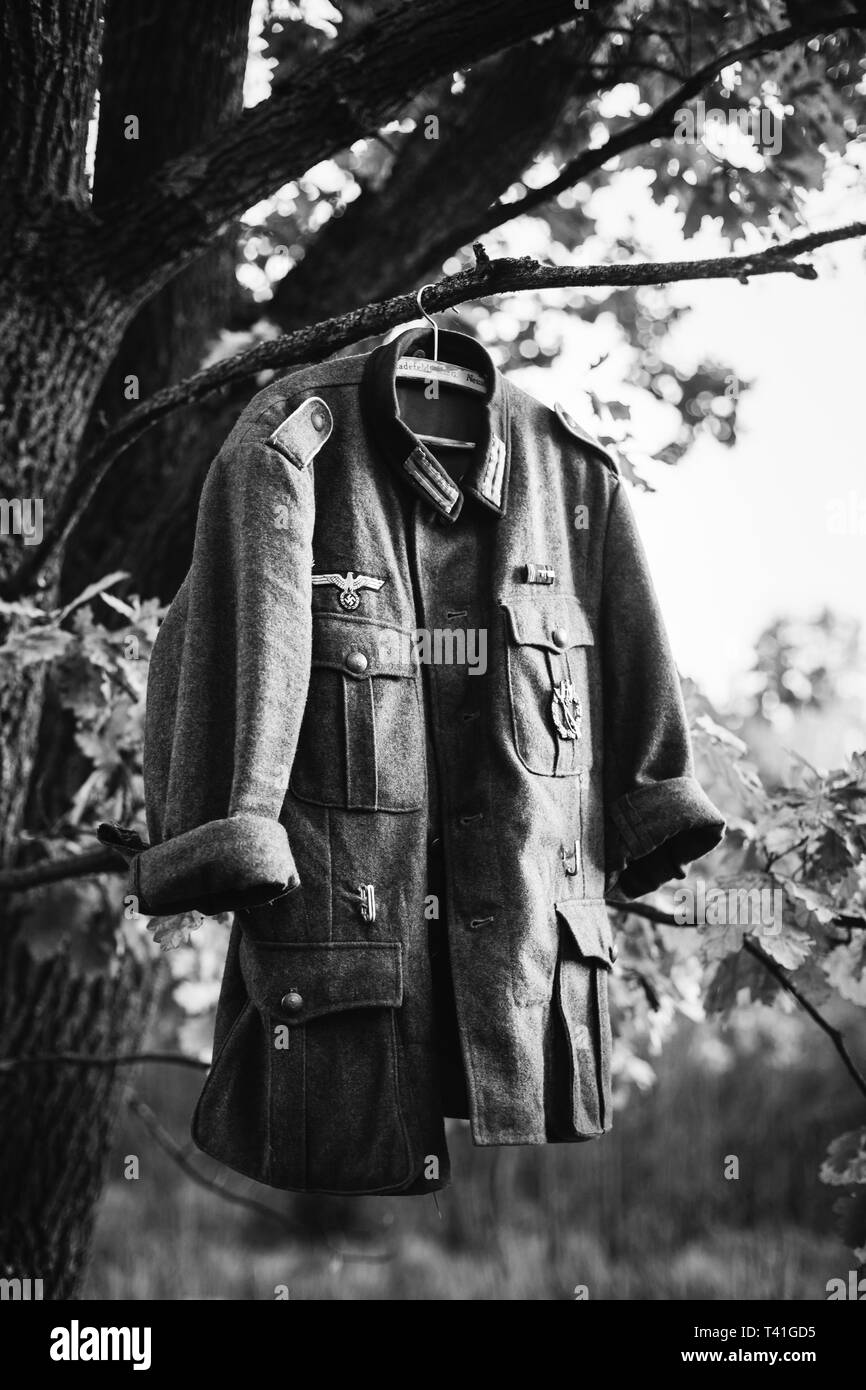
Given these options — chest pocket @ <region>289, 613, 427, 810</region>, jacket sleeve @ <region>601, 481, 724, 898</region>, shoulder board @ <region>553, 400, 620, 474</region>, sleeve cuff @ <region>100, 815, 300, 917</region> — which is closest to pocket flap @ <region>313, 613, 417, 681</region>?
chest pocket @ <region>289, 613, 427, 810</region>

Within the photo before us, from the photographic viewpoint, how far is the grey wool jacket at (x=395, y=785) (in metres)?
1.90

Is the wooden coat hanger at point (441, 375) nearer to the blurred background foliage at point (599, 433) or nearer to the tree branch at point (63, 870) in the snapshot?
the blurred background foliage at point (599, 433)

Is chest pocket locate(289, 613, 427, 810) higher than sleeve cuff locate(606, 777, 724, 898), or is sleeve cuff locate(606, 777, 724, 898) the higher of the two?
chest pocket locate(289, 613, 427, 810)

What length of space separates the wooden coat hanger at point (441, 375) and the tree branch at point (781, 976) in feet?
2.91

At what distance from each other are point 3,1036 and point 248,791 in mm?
1953

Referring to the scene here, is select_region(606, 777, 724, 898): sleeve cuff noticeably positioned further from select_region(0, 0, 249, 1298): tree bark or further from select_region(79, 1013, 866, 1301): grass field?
select_region(79, 1013, 866, 1301): grass field

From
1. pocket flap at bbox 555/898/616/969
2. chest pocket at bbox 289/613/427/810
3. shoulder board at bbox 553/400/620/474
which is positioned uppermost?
shoulder board at bbox 553/400/620/474

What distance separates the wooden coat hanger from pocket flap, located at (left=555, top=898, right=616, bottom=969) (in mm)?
817

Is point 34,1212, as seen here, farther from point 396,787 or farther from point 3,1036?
point 396,787

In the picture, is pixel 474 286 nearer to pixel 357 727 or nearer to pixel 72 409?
pixel 357 727

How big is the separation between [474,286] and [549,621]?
0.55m

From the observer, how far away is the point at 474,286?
6.54 feet

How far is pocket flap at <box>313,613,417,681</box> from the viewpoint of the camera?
6.60 ft

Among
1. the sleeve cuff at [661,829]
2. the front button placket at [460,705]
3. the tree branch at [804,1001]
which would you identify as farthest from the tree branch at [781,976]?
the front button placket at [460,705]
